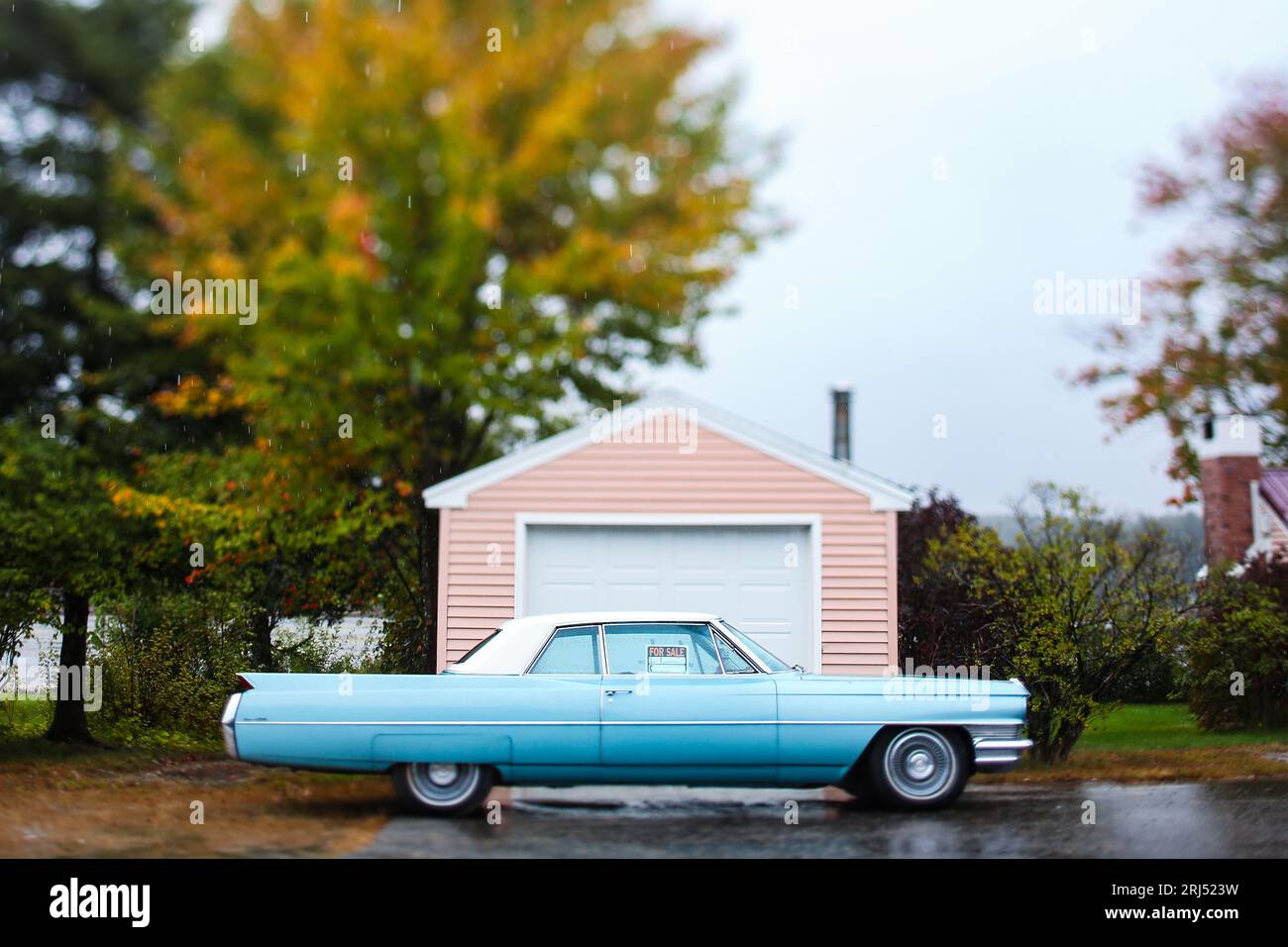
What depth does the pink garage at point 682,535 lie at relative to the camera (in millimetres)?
13617

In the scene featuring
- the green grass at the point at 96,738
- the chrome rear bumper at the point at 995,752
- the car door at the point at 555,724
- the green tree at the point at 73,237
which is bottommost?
the green grass at the point at 96,738

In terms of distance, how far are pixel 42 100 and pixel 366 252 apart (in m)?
4.97

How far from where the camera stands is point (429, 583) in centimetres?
1489

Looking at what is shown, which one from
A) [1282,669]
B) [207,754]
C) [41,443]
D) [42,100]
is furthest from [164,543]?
[1282,669]

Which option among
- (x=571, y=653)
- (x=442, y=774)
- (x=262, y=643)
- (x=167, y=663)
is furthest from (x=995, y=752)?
(x=167, y=663)

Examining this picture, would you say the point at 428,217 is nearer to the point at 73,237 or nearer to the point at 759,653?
the point at 73,237

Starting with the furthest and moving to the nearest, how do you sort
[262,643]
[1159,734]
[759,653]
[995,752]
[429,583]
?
[1159,734] < [429,583] < [262,643] < [759,653] < [995,752]

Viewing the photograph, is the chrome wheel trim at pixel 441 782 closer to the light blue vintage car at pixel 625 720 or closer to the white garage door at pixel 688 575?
the light blue vintage car at pixel 625 720

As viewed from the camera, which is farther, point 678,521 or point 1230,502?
point 1230,502

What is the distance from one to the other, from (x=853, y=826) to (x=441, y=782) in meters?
2.80

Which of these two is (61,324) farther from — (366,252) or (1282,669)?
(1282,669)

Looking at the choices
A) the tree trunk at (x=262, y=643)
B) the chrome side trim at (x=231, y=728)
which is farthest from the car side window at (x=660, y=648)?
the tree trunk at (x=262, y=643)

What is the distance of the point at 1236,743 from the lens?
47.7 feet

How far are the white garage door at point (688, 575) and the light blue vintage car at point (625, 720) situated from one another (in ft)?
13.6
